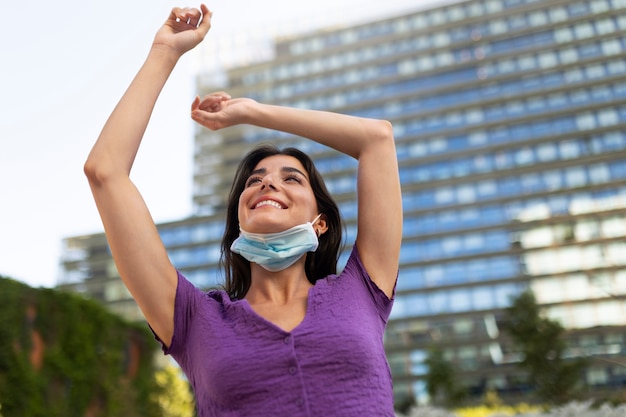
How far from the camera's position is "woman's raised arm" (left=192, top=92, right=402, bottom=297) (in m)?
1.84

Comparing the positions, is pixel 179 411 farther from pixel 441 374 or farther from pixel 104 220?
pixel 441 374

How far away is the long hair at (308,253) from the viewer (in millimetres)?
2078

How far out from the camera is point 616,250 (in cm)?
5300

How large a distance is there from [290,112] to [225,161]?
68.3m

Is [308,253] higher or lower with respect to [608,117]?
lower

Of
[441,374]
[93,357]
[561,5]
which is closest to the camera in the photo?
[93,357]

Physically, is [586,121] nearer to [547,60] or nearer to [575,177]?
[575,177]

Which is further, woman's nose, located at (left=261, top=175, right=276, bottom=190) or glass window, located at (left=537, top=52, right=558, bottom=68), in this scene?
glass window, located at (left=537, top=52, right=558, bottom=68)

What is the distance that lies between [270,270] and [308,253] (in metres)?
0.22

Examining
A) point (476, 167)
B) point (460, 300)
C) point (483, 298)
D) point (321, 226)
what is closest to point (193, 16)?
point (321, 226)

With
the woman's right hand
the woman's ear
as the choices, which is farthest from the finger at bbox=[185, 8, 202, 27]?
the woman's ear

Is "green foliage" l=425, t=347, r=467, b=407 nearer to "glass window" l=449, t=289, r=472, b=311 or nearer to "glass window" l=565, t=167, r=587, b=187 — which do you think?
"glass window" l=449, t=289, r=472, b=311

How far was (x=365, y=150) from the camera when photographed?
6.30 ft

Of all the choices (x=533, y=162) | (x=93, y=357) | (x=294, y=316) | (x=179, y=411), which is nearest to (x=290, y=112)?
(x=294, y=316)
